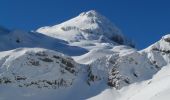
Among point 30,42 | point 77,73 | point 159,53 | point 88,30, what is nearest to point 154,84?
point 77,73

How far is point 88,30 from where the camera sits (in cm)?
10788

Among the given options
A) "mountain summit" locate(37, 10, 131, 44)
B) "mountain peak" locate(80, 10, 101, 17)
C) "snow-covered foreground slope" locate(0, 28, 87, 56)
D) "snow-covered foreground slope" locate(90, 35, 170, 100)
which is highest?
"mountain peak" locate(80, 10, 101, 17)

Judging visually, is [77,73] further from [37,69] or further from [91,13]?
[91,13]

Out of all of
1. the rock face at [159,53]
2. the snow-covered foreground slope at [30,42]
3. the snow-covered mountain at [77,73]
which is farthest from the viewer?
the snow-covered foreground slope at [30,42]

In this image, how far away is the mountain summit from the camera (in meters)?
102

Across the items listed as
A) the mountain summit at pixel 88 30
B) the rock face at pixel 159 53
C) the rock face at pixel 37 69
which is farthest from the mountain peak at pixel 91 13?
the rock face at pixel 37 69

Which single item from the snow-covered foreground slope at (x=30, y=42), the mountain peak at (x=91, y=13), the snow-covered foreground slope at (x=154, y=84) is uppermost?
the mountain peak at (x=91, y=13)

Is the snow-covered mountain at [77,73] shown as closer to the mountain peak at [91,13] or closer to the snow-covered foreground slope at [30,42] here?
the snow-covered foreground slope at [30,42]

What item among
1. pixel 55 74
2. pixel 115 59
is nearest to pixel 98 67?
pixel 115 59

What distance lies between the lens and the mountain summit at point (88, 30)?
101688 millimetres

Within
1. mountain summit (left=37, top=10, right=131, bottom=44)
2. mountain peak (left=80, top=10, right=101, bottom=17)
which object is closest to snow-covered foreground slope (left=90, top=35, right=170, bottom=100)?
mountain summit (left=37, top=10, right=131, bottom=44)

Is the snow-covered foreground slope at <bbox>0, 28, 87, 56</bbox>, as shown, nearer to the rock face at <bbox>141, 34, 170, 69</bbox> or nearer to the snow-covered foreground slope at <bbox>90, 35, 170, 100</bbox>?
the rock face at <bbox>141, 34, 170, 69</bbox>

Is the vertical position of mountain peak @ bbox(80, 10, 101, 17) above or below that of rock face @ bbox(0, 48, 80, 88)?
above

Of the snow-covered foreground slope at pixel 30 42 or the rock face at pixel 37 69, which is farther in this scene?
the snow-covered foreground slope at pixel 30 42
